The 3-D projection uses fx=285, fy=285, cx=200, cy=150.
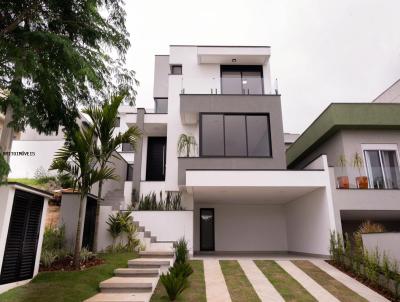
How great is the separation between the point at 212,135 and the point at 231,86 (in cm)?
325

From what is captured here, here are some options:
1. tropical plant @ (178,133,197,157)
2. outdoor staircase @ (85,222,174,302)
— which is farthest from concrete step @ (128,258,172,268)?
tropical plant @ (178,133,197,157)

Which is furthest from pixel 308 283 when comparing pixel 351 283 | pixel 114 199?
pixel 114 199

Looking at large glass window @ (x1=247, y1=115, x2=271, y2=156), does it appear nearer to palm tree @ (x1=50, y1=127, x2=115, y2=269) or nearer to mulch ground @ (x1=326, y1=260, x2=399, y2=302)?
mulch ground @ (x1=326, y1=260, x2=399, y2=302)

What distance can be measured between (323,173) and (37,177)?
50.4 ft

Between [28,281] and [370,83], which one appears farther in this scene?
[370,83]

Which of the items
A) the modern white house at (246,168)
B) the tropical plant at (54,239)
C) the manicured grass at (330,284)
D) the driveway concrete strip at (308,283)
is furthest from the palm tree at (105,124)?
the manicured grass at (330,284)

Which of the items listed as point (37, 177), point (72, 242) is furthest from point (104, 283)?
point (37, 177)

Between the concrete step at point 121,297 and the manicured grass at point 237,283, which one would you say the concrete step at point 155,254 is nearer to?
the manicured grass at point 237,283

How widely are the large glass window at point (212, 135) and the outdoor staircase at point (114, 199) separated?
4218 mm

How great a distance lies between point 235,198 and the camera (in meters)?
13.3

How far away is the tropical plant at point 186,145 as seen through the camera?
1274 cm

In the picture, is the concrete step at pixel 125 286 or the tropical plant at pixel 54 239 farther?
the tropical plant at pixel 54 239

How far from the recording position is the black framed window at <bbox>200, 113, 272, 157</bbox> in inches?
472

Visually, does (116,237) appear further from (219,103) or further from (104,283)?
(219,103)
